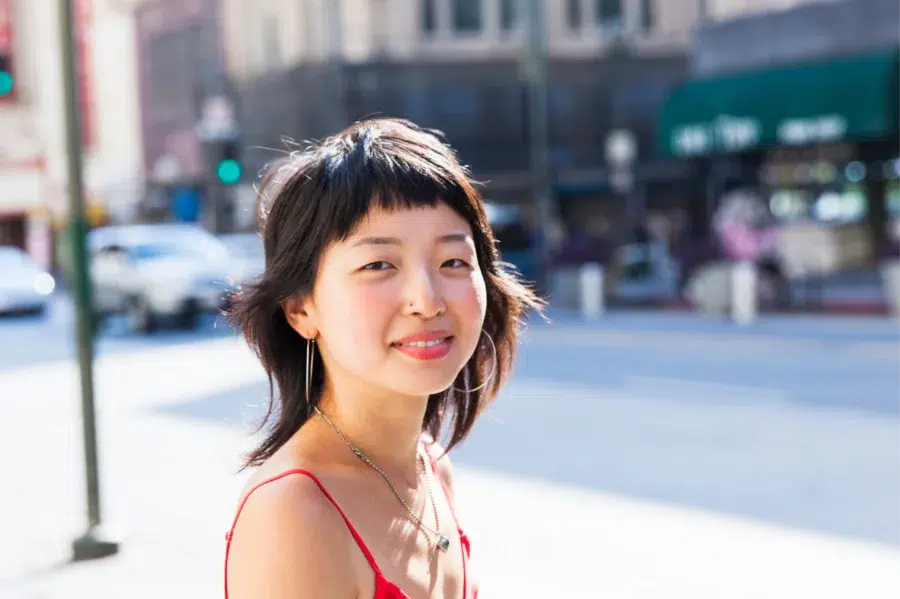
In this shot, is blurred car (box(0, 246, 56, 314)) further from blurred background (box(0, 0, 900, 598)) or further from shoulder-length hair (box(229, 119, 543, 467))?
shoulder-length hair (box(229, 119, 543, 467))

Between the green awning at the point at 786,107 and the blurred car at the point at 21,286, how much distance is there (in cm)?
1579

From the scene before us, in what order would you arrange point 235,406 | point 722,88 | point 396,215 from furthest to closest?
1. point 722,88
2. point 235,406
3. point 396,215

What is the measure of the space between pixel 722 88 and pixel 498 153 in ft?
52.5

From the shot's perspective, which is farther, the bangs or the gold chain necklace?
the gold chain necklace

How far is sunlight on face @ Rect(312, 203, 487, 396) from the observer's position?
5.62ft

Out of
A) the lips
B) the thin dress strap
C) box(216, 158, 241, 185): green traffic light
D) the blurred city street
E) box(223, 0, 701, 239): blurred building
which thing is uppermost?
box(223, 0, 701, 239): blurred building

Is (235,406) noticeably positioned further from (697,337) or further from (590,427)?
(697,337)

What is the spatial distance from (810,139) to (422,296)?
2196cm

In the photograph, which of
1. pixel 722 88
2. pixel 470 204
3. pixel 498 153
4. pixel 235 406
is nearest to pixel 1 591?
pixel 470 204

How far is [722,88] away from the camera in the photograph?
24.2m

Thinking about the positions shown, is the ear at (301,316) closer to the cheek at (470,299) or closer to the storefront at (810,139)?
the cheek at (470,299)

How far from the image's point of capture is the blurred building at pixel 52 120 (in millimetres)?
48844

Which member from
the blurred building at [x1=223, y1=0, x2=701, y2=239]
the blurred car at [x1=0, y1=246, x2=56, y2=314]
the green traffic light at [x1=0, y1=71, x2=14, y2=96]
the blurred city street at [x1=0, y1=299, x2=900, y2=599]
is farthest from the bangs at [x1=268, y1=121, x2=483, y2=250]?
the blurred building at [x1=223, y1=0, x2=701, y2=239]

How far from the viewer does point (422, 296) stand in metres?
1.71
